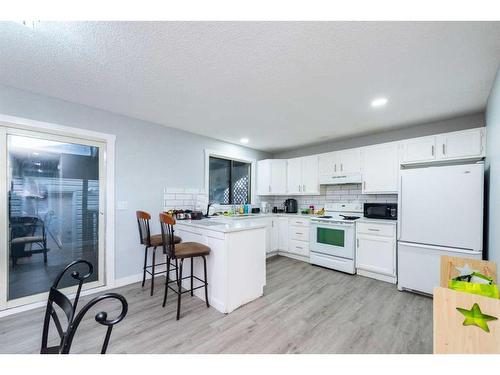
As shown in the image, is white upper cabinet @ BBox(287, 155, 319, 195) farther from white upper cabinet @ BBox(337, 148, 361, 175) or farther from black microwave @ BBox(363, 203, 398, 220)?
black microwave @ BBox(363, 203, 398, 220)

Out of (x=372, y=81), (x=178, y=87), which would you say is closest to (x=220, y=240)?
(x=178, y=87)

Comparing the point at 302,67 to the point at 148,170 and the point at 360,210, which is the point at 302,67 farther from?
the point at 360,210

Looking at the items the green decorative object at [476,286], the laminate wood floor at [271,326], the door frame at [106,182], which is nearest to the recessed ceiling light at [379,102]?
the green decorative object at [476,286]

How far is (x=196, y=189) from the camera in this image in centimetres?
A: 384

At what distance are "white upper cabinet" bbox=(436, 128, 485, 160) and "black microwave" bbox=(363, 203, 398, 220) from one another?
36.1 inches

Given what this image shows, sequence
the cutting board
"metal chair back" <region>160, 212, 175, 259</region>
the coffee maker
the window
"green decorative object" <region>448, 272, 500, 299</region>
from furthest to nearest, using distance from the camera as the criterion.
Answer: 1. the coffee maker
2. the window
3. "metal chair back" <region>160, 212, 175, 259</region>
4. "green decorative object" <region>448, 272, 500, 299</region>
5. the cutting board

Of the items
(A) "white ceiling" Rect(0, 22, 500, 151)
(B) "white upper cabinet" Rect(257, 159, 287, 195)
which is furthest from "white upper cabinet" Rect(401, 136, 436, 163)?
(B) "white upper cabinet" Rect(257, 159, 287, 195)

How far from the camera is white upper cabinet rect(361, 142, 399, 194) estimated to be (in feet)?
10.9

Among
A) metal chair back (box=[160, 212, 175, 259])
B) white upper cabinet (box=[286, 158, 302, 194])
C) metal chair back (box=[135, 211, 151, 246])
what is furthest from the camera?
white upper cabinet (box=[286, 158, 302, 194])

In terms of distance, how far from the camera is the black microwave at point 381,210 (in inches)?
130

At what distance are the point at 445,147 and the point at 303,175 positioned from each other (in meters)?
2.26

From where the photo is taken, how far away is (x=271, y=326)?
2023 mm

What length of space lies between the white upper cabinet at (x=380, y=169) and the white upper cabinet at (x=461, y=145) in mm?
528
